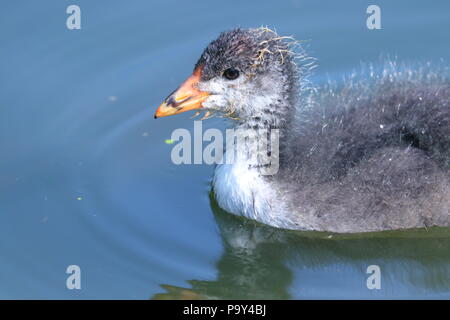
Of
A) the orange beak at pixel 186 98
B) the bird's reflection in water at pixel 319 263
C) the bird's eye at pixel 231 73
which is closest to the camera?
the bird's reflection in water at pixel 319 263

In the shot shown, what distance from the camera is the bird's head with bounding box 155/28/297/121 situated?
21.4 feet

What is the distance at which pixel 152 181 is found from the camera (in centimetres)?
762

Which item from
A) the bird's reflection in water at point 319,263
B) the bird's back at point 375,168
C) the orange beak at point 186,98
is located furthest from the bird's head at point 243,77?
the bird's reflection in water at point 319,263

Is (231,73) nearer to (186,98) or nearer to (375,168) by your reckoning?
(186,98)

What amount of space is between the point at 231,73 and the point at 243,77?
0.10 meters

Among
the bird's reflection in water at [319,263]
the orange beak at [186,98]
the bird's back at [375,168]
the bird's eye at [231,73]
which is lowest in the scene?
the bird's reflection in water at [319,263]

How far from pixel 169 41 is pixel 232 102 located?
261 centimetres

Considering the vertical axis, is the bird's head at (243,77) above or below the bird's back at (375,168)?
above

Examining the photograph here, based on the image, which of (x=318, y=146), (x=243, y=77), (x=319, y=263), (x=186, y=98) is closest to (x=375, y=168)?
(x=318, y=146)

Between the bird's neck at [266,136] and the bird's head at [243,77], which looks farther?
the bird's neck at [266,136]

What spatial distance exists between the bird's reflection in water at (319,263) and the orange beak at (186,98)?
1.04m

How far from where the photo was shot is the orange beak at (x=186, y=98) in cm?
671

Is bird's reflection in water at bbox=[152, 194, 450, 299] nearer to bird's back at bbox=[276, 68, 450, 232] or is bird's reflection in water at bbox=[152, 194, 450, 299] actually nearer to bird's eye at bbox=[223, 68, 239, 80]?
bird's back at bbox=[276, 68, 450, 232]

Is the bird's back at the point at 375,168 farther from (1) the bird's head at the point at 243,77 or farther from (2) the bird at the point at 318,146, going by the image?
(1) the bird's head at the point at 243,77
